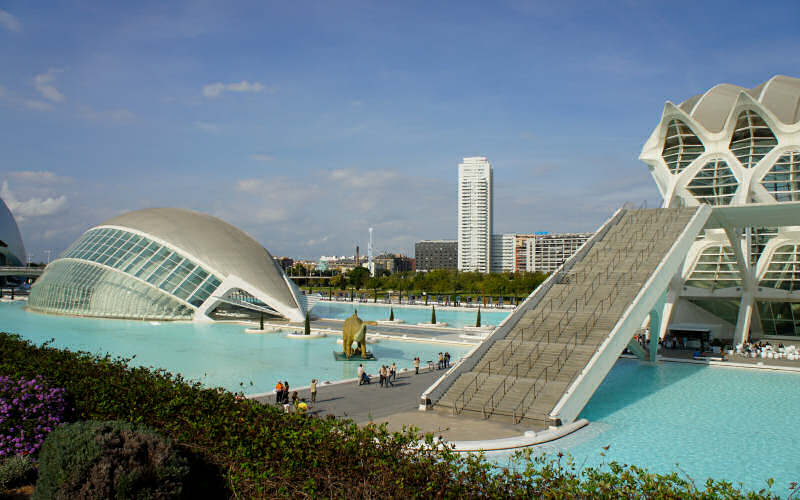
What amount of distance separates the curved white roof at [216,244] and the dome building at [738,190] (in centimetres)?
2780

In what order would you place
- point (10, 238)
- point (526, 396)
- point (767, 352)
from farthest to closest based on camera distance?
point (10, 238) < point (767, 352) < point (526, 396)

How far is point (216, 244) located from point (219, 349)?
55.7 feet

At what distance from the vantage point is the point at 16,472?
991 cm

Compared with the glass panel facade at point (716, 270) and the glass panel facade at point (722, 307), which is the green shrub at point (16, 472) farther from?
the glass panel facade at point (722, 307)

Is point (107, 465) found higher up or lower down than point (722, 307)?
lower down

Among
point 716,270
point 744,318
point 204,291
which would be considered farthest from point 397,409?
point 204,291

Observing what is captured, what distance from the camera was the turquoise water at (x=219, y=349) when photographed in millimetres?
24312

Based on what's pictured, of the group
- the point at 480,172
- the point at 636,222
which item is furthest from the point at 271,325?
the point at 480,172

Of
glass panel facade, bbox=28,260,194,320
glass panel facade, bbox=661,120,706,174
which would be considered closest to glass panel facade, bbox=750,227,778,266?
glass panel facade, bbox=661,120,706,174

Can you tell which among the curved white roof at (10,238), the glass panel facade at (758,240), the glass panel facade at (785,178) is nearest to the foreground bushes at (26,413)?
the glass panel facade at (785,178)

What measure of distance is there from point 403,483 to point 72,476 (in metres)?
4.41

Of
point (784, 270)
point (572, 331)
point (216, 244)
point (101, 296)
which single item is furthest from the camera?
point (216, 244)

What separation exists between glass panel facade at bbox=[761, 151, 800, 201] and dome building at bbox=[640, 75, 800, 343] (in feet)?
0.17

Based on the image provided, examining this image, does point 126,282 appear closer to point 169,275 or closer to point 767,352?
point 169,275
